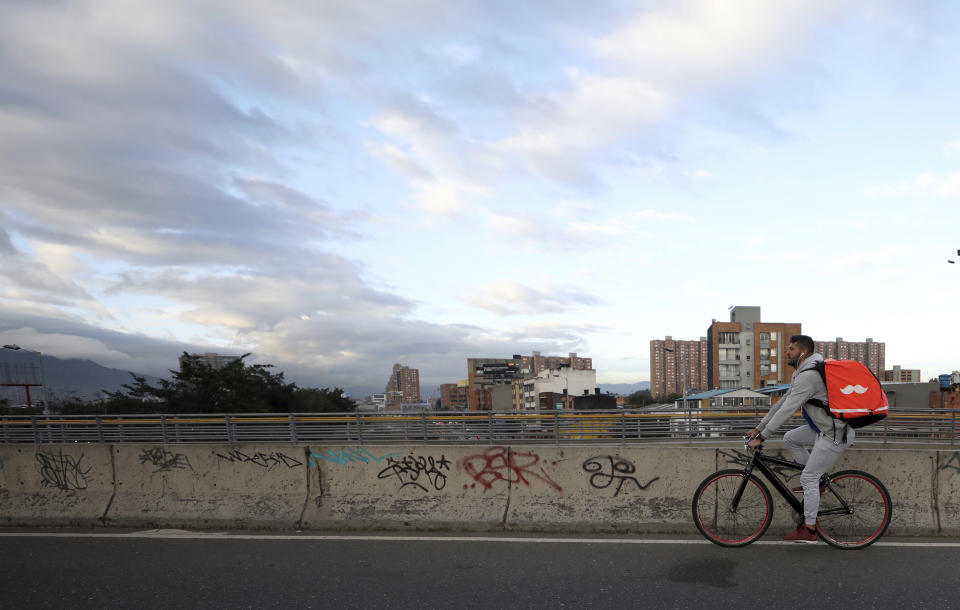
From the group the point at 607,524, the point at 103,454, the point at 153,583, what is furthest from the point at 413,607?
the point at 103,454

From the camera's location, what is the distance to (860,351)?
164000 millimetres

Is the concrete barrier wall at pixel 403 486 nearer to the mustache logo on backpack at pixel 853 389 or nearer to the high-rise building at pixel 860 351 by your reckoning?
the mustache logo on backpack at pixel 853 389

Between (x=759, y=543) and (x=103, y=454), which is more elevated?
(x=103, y=454)

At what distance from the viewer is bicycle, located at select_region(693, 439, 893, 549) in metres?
4.92

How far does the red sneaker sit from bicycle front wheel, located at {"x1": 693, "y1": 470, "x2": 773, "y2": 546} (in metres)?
0.21

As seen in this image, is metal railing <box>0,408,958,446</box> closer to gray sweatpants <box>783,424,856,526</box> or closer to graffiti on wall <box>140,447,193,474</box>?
graffiti on wall <box>140,447,193,474</box>

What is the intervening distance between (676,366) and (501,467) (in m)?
187

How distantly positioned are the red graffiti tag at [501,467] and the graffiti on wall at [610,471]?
50cm

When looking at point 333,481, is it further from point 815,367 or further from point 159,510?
point 815,367

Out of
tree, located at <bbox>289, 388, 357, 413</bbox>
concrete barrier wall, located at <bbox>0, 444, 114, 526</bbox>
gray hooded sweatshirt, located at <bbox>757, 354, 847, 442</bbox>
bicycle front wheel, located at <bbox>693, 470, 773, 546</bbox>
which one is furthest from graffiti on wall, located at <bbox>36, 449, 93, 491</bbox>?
tree, located at <bbox>289, 388, 357, 413</bbox>

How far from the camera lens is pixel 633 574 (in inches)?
167

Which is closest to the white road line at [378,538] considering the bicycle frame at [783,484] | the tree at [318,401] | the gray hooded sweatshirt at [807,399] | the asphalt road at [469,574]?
the asphalt road at [469,574]

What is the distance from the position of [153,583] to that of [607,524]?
13.1ft

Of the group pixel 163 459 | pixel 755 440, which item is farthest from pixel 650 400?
pixel 163 459
